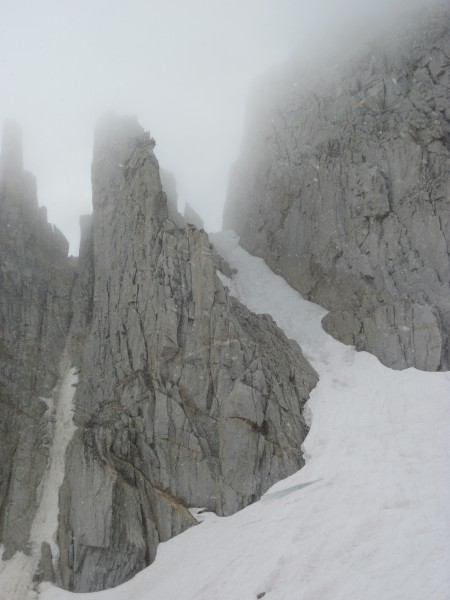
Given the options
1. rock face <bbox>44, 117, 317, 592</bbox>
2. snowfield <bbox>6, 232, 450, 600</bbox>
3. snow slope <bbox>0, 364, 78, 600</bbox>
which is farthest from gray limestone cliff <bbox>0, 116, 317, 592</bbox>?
snowfield <bbox>6, 232, 450, 600</bbox>

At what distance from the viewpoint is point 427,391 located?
2759 cm

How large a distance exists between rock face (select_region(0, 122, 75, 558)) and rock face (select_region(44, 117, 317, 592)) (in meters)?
2.18

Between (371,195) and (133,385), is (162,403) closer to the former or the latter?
(133,385)

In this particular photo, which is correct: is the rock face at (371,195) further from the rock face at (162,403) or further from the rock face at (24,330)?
the rock face at (24,330)

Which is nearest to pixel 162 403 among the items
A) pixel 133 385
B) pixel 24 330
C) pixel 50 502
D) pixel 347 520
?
pixel 133 385

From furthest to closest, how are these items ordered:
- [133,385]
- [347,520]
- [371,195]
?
[371,195]
[133,385]
[347,520]

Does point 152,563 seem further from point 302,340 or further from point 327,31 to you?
point 327,31

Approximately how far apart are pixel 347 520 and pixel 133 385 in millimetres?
15457

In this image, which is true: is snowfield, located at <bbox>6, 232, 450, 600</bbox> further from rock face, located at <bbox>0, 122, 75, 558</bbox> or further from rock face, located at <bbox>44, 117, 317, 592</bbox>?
rock face, located at <bbox>0, 122, 75, 558</bbox>

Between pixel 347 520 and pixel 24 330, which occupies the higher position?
pixel 24 330

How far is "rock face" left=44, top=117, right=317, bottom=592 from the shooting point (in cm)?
2520

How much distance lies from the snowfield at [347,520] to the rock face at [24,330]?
6547mm

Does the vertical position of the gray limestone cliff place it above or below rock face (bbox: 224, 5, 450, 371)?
below

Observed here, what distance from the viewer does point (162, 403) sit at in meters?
28.5
